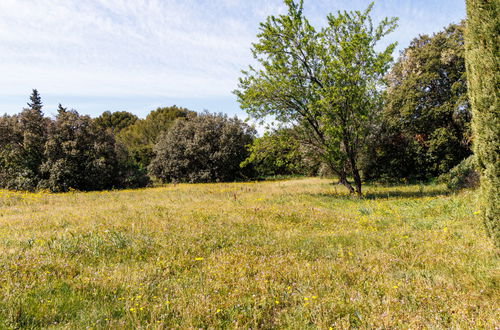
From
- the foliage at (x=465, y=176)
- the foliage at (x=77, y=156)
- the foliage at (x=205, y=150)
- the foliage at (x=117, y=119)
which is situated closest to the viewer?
the foliage at (x=465, y=176)

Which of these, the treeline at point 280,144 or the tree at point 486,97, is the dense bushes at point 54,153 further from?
the tree at point 486,97

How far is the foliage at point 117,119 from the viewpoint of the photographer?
7381cm

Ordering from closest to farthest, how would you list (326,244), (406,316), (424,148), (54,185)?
(406,316) → (326,244) → (424,148) → (54,185)

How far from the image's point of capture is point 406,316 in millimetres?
3555

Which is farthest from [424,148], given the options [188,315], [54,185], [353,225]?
[54,185]

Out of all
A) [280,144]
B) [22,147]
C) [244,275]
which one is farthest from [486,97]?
[22,147]

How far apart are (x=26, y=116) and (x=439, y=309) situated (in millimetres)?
32885

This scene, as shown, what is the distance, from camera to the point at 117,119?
7538 centimetres

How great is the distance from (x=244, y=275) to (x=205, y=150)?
29.3 metres

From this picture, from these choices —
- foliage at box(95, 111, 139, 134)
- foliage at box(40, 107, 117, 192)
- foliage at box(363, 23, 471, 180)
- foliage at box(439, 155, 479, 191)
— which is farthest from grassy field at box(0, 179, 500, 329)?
foliage at box(95, 111, 139, 134)

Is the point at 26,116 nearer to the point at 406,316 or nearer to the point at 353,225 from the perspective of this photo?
the point at 353,225

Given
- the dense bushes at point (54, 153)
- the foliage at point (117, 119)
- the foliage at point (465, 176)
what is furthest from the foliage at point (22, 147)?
the foliage at point (117, 119)

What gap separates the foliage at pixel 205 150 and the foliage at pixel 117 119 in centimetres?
4435

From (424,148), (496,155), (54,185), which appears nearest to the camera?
(496,155)
